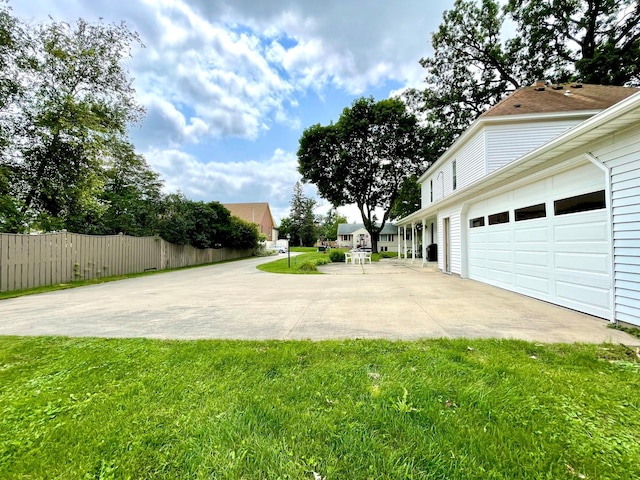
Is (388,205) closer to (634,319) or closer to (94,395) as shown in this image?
(634,319)

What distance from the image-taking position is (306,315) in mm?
4973

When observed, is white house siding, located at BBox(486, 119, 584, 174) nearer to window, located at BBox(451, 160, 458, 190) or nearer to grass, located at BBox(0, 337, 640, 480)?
window, located at BBox(451, 160, 458, 190)

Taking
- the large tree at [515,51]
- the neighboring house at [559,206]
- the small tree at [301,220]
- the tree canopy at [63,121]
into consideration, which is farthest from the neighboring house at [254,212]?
the neighboring house at [559,206]

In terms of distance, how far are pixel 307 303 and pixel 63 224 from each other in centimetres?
1220

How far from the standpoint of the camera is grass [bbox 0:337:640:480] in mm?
1599

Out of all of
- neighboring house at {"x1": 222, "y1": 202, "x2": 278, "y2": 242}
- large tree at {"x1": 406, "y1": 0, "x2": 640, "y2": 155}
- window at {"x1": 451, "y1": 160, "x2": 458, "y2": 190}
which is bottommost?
window at {"x1": 451, "y1": 160, "x2": 458, "y2": 190}

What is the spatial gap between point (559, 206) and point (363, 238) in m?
40.0

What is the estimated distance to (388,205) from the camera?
26797mm

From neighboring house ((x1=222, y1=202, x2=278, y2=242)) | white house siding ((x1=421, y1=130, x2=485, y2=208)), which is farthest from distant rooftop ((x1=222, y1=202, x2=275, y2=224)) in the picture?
white house siding ((x1=421, y1=130, x2=485, y2=208))

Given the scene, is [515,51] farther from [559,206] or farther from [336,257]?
[559,206]

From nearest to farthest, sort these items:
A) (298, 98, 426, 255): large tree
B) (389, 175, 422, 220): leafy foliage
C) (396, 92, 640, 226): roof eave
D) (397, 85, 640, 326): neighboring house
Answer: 1. (396, 92, 640, 226): roof eave
2. (397, 85, 640, 326): neighboring house
3. (298, 98, 426, 255): large tree
4. (389, 175, 422, 220): leafy foliage

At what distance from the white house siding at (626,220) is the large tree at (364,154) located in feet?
67.0

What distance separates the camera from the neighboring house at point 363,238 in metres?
38.8

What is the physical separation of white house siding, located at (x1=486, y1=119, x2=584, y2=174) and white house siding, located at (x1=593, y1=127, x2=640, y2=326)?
6.62m
